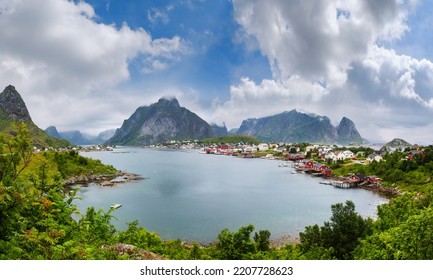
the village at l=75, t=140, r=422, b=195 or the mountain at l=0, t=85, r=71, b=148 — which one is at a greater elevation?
the mountain at l=0, t=85, r=71, b=148

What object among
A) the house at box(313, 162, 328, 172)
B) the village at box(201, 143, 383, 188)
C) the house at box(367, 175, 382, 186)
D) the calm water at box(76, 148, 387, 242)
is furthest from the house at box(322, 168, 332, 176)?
the house at box(367, 175, 382, 186)

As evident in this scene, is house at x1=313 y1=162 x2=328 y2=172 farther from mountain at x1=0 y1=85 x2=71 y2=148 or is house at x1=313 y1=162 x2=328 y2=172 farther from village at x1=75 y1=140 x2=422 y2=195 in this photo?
mountain at x1=0 y1=85 x2=71 y2=148

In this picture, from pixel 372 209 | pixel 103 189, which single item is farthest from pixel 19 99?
pixel 372 209

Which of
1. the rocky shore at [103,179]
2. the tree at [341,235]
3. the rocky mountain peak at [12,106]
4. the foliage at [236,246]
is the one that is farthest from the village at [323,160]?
the rocky mountain peak at [12,106]

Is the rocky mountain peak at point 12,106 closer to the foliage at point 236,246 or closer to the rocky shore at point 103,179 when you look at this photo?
the rocky shore at point 103,179

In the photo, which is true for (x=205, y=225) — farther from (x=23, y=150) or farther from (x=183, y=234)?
(x=23, y=150)

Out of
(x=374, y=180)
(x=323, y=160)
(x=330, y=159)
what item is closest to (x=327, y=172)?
(x=330, y=159)
